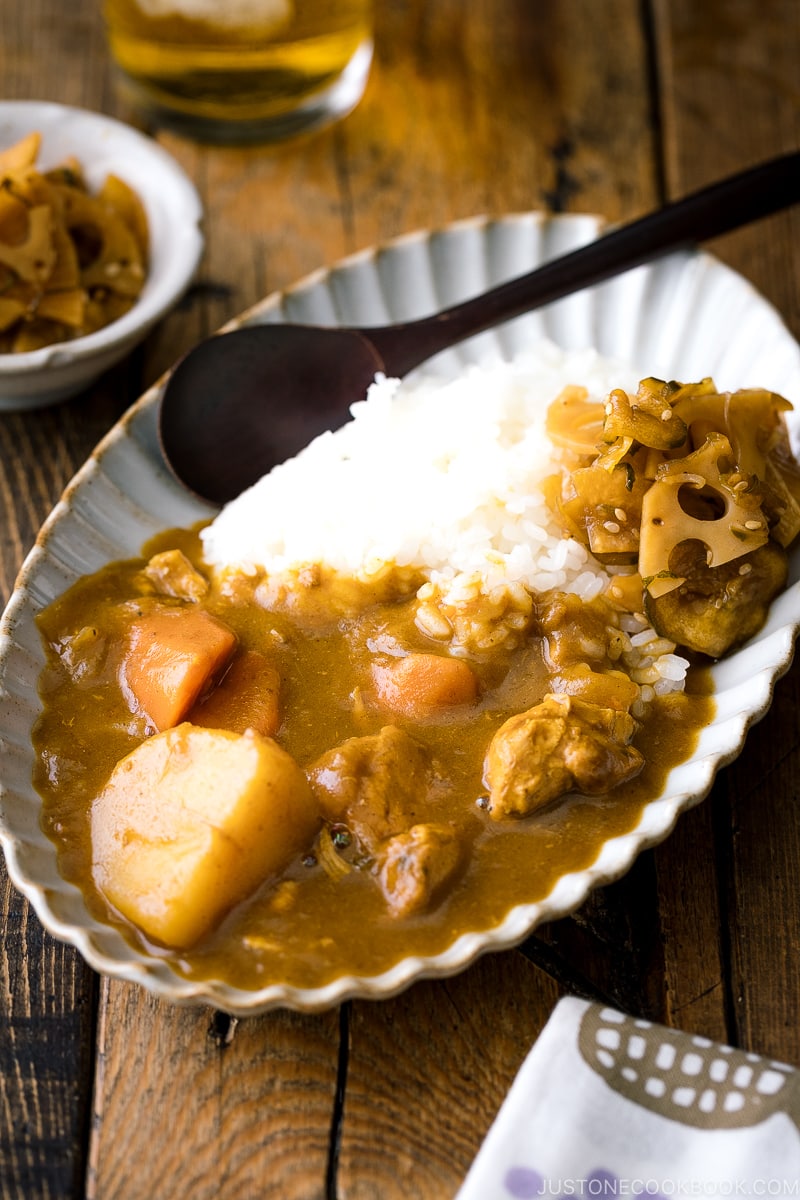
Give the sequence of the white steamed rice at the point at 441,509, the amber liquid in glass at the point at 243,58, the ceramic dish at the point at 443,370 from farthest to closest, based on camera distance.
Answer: the amber liquid in glass at the point at 243,58
the white steamed rice at the point at 441,509
the ceramic dish at the point at 443,370

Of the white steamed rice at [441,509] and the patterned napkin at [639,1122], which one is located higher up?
the white steamed rice at [441,509]

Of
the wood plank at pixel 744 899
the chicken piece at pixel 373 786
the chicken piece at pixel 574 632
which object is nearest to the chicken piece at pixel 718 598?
the chicken piece at pixel 574 632

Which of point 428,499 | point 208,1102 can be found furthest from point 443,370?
point 208,1102

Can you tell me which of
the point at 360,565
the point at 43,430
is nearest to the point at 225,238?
the point at 43,430

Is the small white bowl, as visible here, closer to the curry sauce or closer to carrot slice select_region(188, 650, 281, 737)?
the curry sauce

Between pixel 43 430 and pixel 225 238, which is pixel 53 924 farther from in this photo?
pixel 225 238

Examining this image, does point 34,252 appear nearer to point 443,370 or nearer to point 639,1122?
point 443,370

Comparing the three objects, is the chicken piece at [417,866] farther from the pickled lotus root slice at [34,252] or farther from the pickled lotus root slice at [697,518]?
the pickled lotus root slice at [34,252]
